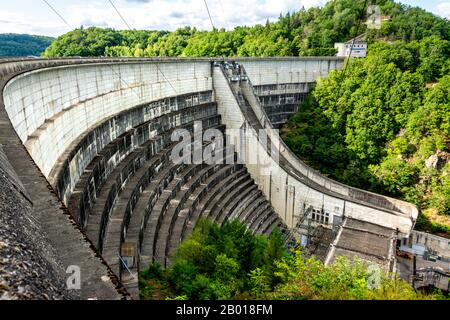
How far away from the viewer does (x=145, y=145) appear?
55.1 ft

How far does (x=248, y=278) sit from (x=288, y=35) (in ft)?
165

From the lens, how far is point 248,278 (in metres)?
9.76

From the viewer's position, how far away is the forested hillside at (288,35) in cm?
4909

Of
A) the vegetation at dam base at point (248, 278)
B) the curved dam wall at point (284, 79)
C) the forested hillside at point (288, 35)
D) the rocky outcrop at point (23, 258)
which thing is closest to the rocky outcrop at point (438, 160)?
the curved dam wall at point (284, 79)

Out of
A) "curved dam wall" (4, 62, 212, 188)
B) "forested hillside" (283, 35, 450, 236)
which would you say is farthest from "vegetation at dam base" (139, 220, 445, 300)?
"forested hillside" (283, 35, 450, 236)

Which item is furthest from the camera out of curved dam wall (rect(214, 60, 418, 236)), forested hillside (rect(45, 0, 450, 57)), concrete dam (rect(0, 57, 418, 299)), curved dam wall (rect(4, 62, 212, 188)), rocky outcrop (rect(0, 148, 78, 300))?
forested hillside (rect(45, 0, 450, 57))

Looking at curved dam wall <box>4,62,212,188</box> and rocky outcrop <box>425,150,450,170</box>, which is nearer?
curved dam wall <box>4,62,212,188</box>

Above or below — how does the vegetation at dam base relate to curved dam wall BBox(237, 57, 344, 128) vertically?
below

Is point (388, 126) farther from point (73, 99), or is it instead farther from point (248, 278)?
point (73, 99)

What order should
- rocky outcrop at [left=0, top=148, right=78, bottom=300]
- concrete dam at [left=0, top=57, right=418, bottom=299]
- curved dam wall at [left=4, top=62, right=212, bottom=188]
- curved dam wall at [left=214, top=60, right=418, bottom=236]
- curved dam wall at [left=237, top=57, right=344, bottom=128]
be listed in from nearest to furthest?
rocky outcrop at [left=0, top=148, right=78, bottom=300], concrete dam at [left=0, top=57, right=418, bottom=299], curved dam wall at [left=4, top=62, right=212, bottom=188], curved dam wall at [left=214, top=60, right=418, bottom=236], curved dam wall at [left=237, top=57, right=344, bottom=128]

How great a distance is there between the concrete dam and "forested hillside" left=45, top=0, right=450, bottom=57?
18.7m

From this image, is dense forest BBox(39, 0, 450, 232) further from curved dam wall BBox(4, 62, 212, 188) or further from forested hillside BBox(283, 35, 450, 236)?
curved dam wall BBox(4, 62, 212, 188)

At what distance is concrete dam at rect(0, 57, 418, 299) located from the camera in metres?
4.30
